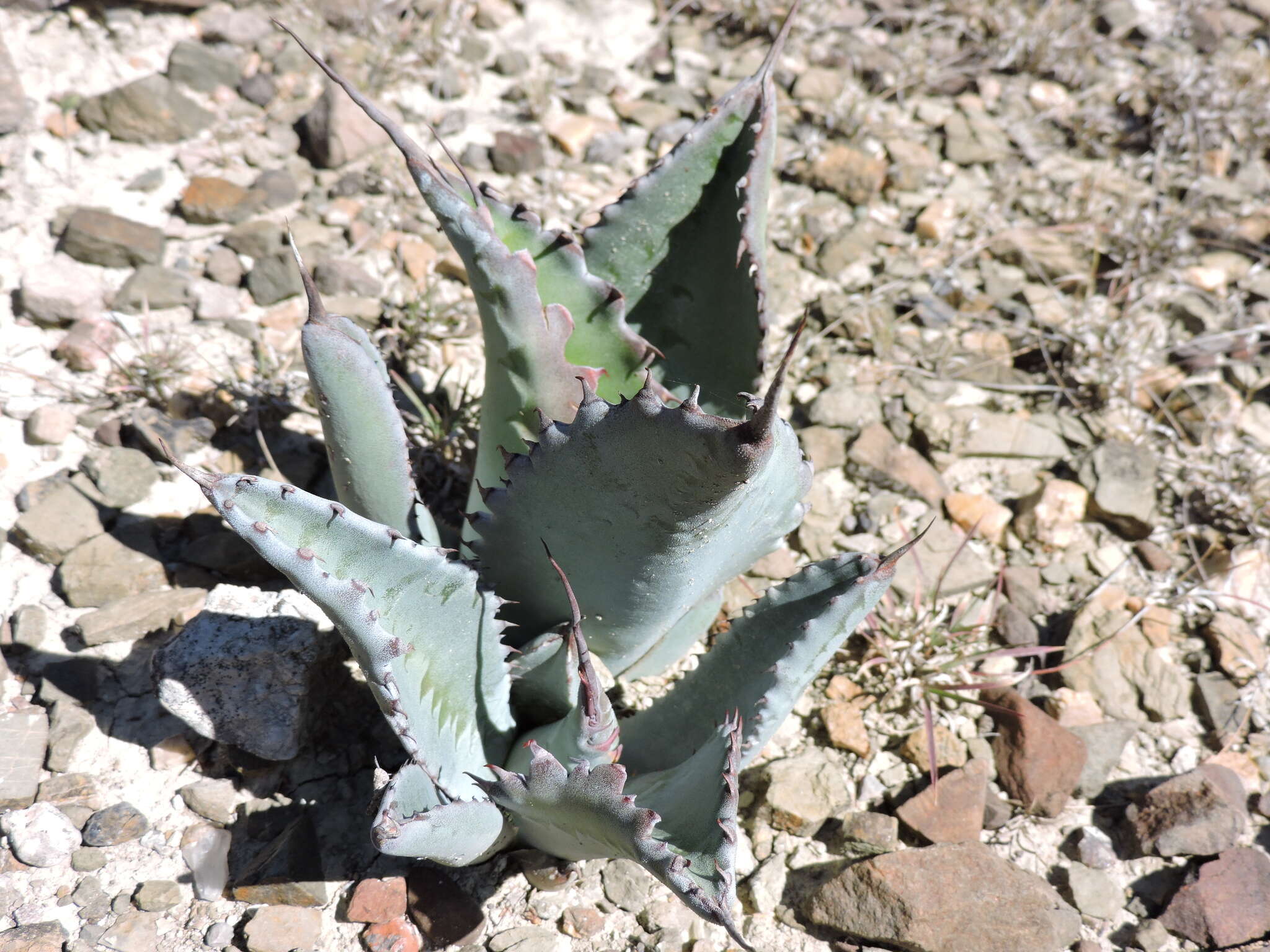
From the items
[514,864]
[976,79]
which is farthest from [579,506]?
[976,79]

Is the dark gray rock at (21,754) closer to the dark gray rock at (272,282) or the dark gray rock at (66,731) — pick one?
the dark gray rock at (66,731)

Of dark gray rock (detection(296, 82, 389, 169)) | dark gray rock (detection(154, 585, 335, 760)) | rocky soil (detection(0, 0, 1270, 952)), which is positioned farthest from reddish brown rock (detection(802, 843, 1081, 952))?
dark gray rock (detection(296, 82, 389, 169))

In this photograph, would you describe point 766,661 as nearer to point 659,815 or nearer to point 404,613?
point 659,815

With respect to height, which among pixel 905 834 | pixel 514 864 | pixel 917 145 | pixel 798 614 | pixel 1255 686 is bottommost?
pixel 514 864

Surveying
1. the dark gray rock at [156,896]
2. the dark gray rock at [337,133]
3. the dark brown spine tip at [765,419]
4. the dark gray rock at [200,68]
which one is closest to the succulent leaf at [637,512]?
the dark brown spine tip at [765,419]

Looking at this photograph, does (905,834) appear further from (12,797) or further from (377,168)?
(377,168)

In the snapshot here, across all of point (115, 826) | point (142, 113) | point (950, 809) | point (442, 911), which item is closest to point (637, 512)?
point (442, 911)

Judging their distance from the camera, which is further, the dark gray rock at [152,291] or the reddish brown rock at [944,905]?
the dark gray rock at [152,291]
